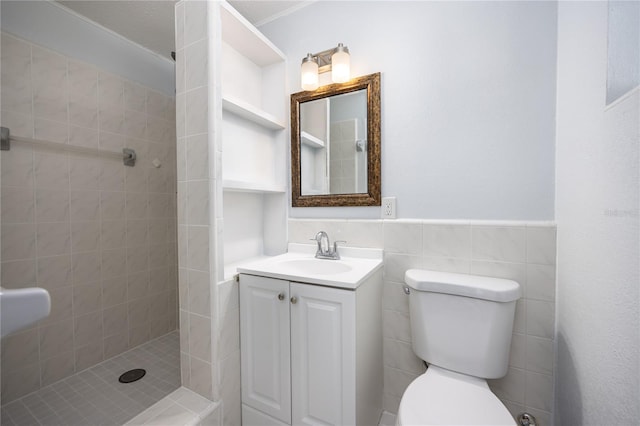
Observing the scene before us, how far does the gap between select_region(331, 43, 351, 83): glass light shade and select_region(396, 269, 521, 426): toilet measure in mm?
1114

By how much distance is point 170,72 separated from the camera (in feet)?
7.45

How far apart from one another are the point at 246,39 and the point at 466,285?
5.53 ft

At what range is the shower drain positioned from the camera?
64.9 inches

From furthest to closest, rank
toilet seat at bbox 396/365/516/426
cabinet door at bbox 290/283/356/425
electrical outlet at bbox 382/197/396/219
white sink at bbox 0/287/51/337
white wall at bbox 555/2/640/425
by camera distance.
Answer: electrical outlet at bbox 382/197/396/219
cabinet door at bbox 290/283/356/425
toilet seat at bbox 396/365/516/426
white wall at bbox 555/2/640/425
white sink at bbox 0/287/51/337

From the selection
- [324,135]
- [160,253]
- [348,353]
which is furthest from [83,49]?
[348,353]

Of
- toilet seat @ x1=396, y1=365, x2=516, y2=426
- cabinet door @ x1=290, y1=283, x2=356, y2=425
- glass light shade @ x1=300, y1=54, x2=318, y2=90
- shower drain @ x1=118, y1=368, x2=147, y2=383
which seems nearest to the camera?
toilet seat @ x1=396, y1=365, x2=516, y2=426

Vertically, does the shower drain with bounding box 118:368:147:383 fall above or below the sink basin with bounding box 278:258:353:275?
below

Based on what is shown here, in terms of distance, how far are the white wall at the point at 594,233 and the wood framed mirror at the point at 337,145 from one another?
77cm

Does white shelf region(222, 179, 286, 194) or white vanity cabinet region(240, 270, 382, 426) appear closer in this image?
white vanity cabinet region(240, 270, 382, 426)

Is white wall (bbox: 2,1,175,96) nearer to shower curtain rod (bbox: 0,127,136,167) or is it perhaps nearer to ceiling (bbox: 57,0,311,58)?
ceiling (bbox: 57,0,311,58)

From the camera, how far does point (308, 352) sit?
1.12 m

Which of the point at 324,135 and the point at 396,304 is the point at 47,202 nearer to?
the point at 324,135

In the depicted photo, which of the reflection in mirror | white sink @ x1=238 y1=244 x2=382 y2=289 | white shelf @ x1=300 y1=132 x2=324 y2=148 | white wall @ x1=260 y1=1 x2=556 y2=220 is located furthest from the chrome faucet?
white shelf @ x1=300 y1=132 x2=324 y2=148

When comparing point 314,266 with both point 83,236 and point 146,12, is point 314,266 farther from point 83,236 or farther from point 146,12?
point 146,12
